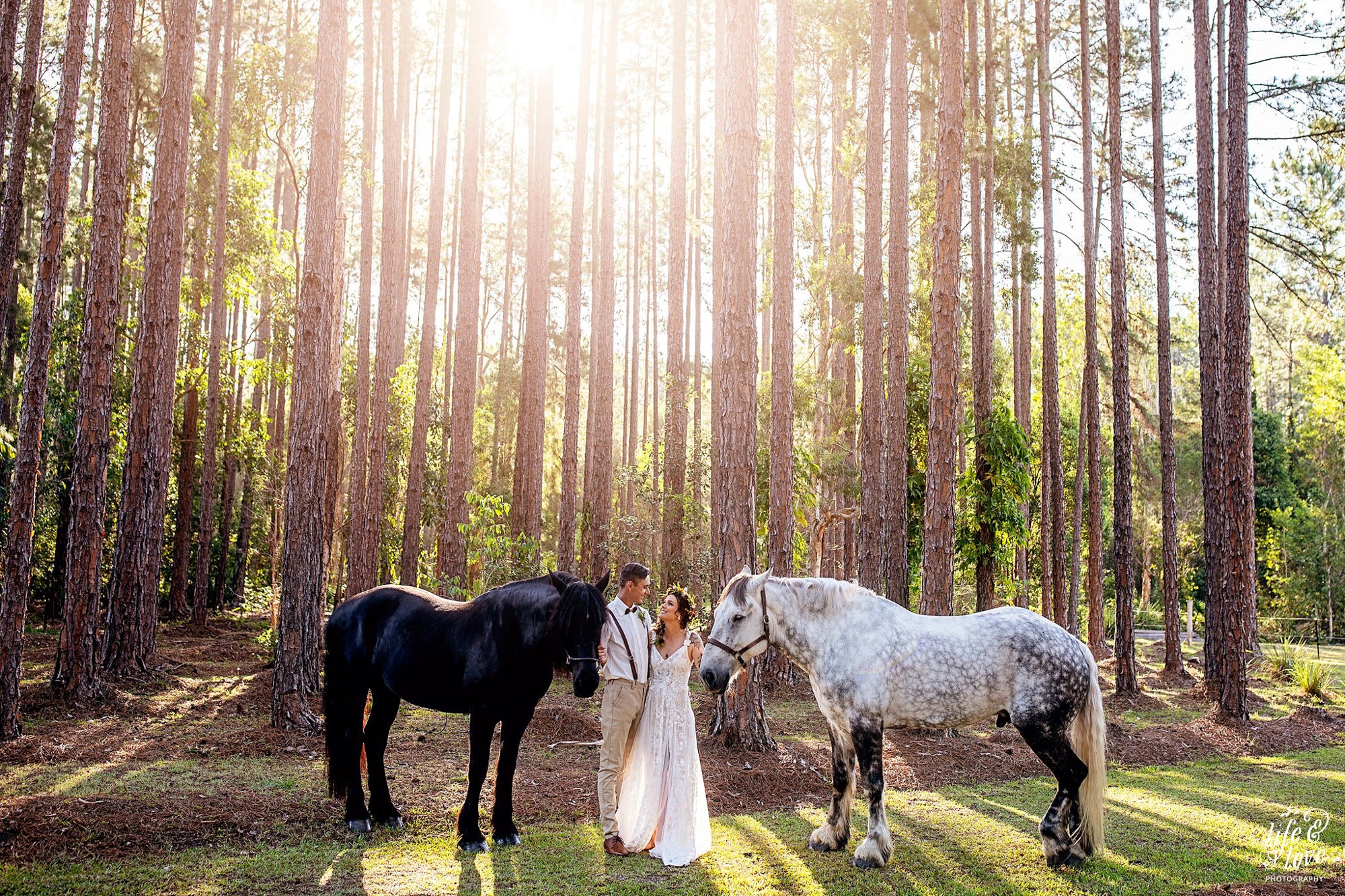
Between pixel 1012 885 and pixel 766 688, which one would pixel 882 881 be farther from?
pixel 766 688

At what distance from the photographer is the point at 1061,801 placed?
5.77 meters

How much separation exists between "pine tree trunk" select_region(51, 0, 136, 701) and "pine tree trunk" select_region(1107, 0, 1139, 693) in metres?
14.8

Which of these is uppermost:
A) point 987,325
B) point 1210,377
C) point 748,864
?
point 987,325

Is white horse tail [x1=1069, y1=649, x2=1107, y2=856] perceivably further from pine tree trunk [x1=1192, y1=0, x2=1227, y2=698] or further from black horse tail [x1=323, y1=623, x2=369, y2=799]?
pine tree trunk [x1=1192, y1=0, x2=1227, y2=698]

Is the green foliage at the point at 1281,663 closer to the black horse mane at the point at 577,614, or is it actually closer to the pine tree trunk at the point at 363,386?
the black horse mane at the point at 577,614

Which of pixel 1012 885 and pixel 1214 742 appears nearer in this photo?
pixel 1012 885

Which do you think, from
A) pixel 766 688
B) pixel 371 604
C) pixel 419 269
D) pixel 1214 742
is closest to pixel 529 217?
pixel 766 688

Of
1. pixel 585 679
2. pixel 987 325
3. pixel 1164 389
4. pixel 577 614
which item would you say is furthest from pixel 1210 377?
pixel 585 679

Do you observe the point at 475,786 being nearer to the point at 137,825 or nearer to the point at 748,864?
the point at 748,864

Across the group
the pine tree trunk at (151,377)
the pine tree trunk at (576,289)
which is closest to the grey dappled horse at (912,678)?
the pine tree trunk at (151,377)

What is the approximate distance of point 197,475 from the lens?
24.0 meters

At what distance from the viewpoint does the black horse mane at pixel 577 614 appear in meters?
5.79

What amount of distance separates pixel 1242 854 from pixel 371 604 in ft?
21.3

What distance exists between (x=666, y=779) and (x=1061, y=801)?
8.52 ft
